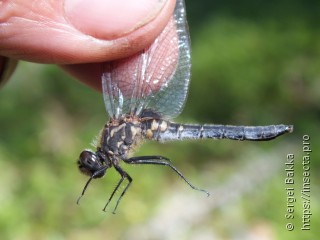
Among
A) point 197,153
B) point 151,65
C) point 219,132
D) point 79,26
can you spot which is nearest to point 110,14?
point 79,26

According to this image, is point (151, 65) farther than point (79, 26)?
Yes

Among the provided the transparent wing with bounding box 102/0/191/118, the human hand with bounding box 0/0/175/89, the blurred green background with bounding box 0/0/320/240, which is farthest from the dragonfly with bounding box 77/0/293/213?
the blurred green background with bounding box 0/0/320/240

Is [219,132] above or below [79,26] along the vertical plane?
below

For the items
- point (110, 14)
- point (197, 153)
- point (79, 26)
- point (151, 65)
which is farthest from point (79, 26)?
point (197, 153)

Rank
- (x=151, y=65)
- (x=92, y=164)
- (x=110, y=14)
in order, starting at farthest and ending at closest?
(x=151, y=65) → (x=92, y=164) → (x=110, y=14)

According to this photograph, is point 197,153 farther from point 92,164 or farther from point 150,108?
point 92,164

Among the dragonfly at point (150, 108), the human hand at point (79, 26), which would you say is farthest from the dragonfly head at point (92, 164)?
the human hand at point (79, 26)

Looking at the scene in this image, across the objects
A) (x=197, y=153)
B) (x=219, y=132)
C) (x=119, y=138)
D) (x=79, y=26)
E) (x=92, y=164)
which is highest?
(x=197, y=153)

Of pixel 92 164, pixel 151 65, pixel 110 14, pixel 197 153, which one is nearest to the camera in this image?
pixel 110 14
